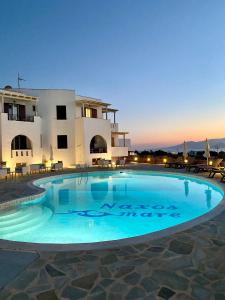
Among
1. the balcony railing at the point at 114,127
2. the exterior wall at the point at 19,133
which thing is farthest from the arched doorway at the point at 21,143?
the balcony railing at the point at 114,127

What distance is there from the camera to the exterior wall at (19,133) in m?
17.7

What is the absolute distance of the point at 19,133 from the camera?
18.8 meters

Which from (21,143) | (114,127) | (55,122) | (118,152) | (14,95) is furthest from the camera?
(114,127)

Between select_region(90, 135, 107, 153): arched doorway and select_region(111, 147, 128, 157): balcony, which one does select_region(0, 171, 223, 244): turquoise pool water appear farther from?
select_region(111, 147, 128, 157): balcony

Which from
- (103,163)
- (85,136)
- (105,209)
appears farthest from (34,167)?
(105,209)

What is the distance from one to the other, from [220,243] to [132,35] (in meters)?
16.1

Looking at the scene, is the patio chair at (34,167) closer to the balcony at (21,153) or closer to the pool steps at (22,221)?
the balcony at (21,153)

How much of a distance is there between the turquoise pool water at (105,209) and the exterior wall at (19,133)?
4.45 m

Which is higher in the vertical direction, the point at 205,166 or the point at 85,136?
the point at 85,136

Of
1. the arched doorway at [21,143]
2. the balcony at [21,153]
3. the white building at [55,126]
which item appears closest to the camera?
the balcony at [21,153]

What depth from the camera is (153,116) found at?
3484 centimetres

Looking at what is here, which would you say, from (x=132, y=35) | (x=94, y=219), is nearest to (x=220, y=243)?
→ (x=94, y=219)

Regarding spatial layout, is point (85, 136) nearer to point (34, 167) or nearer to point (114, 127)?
point (114, 127)

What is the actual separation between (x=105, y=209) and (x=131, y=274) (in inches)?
241
